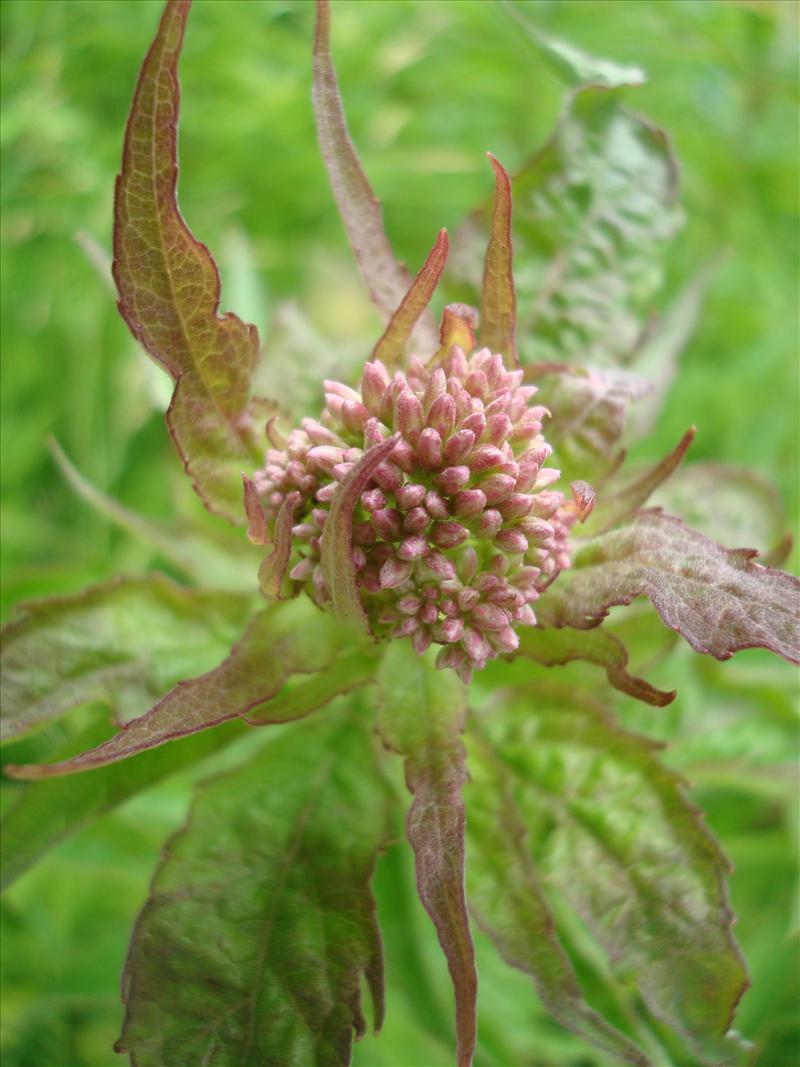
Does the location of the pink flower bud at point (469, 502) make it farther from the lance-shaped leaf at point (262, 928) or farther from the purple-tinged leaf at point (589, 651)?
the lance-shaped leaf at point (262, 928)

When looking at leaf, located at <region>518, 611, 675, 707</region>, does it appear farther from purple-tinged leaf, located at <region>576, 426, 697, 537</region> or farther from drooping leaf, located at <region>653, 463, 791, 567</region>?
drooping leaf, located at <region>653, 463, 791, 567</region>

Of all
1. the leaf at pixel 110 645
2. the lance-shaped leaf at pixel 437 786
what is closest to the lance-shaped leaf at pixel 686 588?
the lance-shaped leaf at pixel 437 786

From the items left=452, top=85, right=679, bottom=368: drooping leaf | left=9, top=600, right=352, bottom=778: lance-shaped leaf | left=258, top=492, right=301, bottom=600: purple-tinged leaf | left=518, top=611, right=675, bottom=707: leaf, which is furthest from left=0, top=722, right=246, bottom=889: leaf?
left=452, top=85, right=679, bottom=368: drooping leaf

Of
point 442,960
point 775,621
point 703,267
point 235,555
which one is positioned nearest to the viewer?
point 775,621

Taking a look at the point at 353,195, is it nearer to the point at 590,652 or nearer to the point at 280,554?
the point at 280,554

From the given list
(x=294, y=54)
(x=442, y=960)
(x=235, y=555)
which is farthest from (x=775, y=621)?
(x=294, y=54)

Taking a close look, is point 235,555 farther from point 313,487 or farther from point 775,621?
point 775,621
